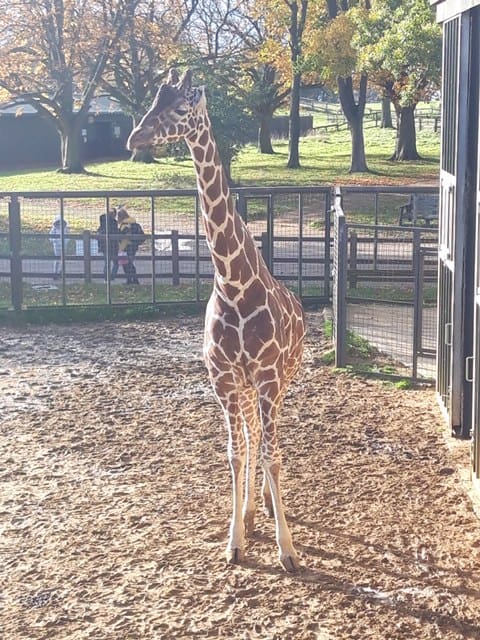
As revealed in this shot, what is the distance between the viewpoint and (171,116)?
5000mm

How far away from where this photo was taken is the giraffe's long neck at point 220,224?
5.25 m

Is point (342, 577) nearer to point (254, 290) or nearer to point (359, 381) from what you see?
point (254, 290)

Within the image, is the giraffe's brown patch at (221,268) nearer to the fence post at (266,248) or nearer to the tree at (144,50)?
the fence post at (266,248)

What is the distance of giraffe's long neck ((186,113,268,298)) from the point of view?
5.25 meters

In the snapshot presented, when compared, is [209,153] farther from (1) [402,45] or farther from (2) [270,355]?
(1) [402,45]

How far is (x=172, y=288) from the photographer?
14031 mm

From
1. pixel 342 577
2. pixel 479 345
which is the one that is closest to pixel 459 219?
pixel 479 345

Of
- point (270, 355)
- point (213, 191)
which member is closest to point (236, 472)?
point (270, 355)

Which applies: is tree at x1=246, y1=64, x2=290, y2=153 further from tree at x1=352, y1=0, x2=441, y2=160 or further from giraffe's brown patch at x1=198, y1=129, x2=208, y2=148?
giraffe's brown patch at x1=198, y1=129, x2=208, y2=148

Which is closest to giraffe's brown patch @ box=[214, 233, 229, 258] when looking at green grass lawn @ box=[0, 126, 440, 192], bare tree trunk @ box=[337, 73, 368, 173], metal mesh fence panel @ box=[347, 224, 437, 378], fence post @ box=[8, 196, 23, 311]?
metal mesh fence panel @ box=[347, 224, 437, 378]

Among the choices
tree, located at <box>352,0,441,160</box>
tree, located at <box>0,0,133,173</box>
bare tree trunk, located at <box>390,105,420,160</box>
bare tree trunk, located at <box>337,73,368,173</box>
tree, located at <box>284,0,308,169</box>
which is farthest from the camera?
bare tree trunk, located at <box>390,105,420,160</box>

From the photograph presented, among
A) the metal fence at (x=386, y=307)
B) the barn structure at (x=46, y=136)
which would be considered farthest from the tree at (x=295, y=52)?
the metal fence at (x=386, y=307)

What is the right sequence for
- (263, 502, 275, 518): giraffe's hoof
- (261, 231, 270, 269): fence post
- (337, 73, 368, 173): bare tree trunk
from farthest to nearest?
(337, 73, 368, 173): bare tree trunk
(261, 231, 270, 269): fence post
(263, 502, 275, 518): giraffe's hoof

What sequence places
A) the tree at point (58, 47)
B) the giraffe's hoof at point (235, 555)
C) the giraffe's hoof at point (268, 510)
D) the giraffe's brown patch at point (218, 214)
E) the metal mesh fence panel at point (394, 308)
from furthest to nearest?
the tree at point (58, 47), the metal mesh fence panel at point (394, 308), the giraffe's hoof at point (268, 510), the giraffe's hoof at point (235, 555), the giraffe's brown patch at point (218, 214)
